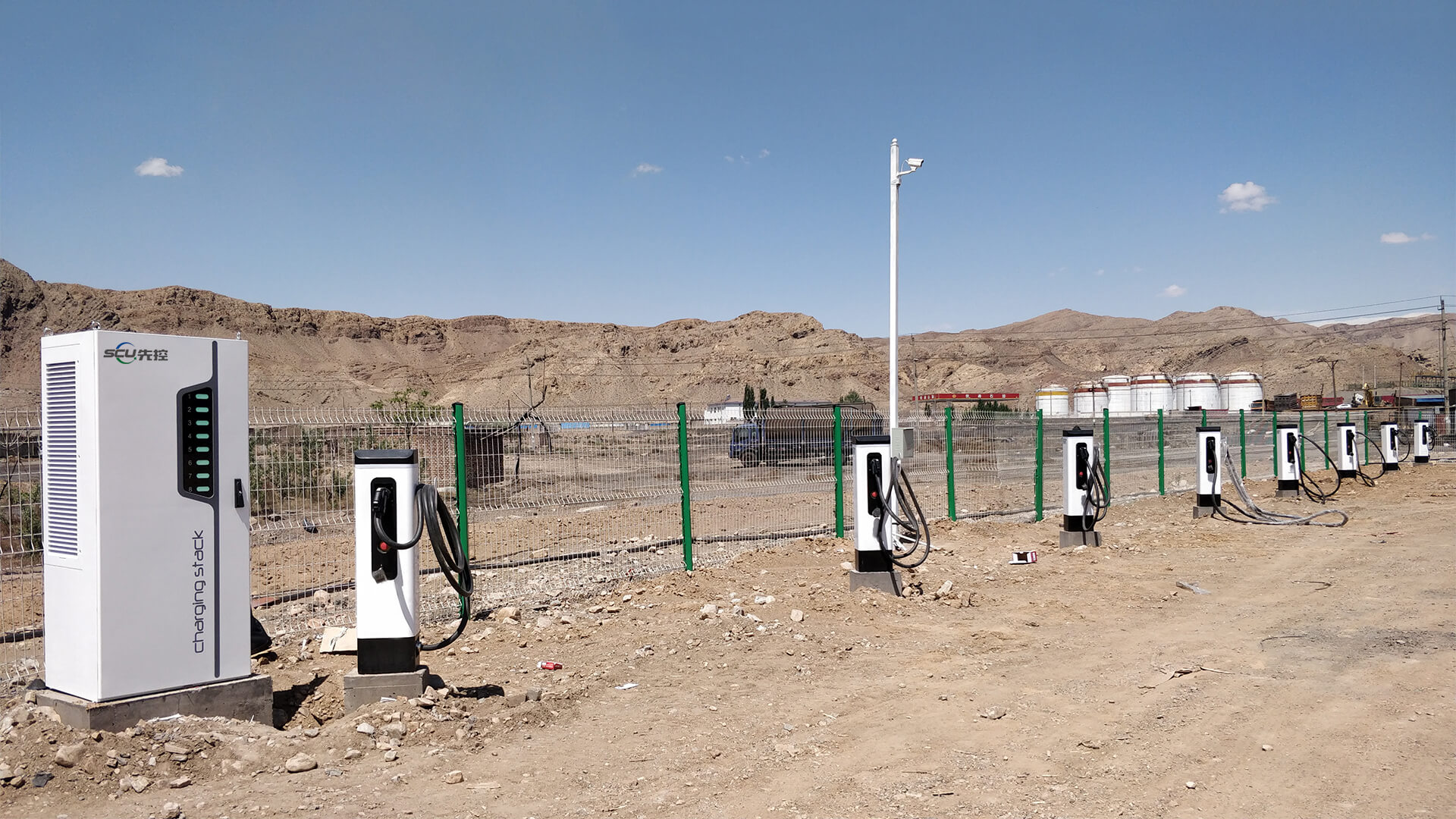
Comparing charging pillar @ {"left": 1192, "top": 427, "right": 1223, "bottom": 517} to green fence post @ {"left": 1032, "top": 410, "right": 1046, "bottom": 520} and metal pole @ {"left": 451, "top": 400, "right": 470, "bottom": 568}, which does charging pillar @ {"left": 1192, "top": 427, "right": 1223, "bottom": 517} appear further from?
metal pole @ {"left": 451, "top": 400, "right": 470, "bottom": 568}

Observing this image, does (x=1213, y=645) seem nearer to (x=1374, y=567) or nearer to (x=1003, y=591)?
(x=1003, y=591)

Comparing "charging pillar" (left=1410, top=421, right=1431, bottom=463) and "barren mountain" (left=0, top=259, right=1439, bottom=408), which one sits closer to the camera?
"charging pillar" (left=1410, top=421, right=1431, bottom=463)

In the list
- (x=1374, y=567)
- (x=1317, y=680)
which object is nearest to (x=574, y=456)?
(x=1317, y=680)

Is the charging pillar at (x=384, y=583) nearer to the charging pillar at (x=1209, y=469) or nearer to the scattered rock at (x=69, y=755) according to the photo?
the scattered rock at (x=69, y=755)

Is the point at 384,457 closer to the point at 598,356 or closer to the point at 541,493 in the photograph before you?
the point at 541,493

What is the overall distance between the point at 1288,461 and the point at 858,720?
17399mm

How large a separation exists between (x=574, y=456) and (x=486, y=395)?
90.4 metres

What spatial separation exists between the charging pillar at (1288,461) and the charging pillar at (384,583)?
1870cm

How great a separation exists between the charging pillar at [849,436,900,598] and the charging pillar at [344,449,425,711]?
5.35 metres

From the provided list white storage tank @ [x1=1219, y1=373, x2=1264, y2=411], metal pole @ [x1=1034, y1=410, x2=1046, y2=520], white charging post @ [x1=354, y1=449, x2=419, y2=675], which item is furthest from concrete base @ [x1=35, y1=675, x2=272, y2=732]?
white storage tank @ [x1=1219, y1=373, x2=1264, y2=411]

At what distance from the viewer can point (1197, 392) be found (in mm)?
70812

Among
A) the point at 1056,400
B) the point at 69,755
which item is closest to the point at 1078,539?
the point at 69,755

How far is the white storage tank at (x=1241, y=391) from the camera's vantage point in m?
68.6

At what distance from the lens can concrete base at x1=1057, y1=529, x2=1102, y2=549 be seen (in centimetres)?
1405
